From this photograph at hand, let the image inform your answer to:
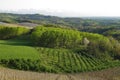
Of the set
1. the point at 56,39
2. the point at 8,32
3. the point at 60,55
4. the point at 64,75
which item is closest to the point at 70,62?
the point at 60,55

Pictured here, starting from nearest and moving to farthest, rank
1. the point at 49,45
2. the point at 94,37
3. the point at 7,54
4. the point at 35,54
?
the point at 7,54 < the point at 35,54 < the point at 49,45 < the point at 94,37

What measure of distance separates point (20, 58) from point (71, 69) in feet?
35.1

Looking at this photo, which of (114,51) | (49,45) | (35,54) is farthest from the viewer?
(49,45)

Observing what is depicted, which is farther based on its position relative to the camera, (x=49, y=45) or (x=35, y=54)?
(x=49, y=45)

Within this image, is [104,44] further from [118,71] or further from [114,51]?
[118,71]

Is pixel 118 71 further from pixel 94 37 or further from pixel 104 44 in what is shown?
pixel 94 37

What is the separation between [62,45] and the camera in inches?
3206

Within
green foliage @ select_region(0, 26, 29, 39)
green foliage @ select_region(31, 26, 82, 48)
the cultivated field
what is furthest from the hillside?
green foliage @ select_region(0, 26, 29, 39)

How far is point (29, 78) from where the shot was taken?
4047 centimetres

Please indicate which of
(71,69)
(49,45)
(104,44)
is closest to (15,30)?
(49,45)

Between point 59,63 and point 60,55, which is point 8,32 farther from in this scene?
point 59,63

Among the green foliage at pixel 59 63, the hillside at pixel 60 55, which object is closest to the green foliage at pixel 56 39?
the hillside at pixel 60 55

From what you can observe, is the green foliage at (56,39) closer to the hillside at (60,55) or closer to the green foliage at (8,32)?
the hillside at (60,55)

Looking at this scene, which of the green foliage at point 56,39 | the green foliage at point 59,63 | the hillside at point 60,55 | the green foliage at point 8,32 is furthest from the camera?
the green foliage at point 8,32
